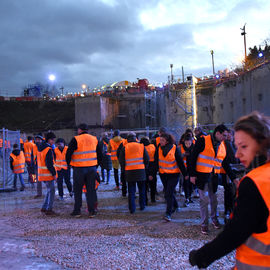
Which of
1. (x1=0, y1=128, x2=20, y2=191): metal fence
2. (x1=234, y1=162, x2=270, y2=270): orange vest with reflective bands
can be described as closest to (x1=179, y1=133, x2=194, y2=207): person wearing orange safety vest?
(x1=234, y1=162, x2=270, y2=270): orange vest with reflective bands

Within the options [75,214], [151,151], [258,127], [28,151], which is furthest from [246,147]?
[28,151]

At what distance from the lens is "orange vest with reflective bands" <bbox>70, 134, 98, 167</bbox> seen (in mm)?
6211

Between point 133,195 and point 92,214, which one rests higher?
point 133,195

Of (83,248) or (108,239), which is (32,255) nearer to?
(83,248)

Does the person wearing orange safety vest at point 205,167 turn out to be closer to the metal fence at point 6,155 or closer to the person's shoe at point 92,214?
the person's shoe at point 92,214

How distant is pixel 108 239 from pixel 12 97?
4898 centimetres

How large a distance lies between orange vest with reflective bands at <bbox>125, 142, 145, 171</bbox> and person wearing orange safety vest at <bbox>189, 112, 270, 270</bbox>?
494 cm

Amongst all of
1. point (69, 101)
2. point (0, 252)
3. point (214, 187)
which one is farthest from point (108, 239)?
point (69, 101)

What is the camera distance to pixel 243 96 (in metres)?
22.5

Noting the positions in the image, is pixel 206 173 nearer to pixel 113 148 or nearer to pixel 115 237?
pixel 115 237

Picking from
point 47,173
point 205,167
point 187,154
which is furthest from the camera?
point 187,154

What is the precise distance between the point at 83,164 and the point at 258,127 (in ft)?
16.7

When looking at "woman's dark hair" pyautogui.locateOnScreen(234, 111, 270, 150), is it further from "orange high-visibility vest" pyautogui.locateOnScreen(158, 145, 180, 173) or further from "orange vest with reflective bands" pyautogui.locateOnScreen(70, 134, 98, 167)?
"orange vest with reflective bands" pyautogui.locateOnScreen(70, 134, 98, 167)

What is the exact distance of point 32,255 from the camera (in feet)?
13.5
